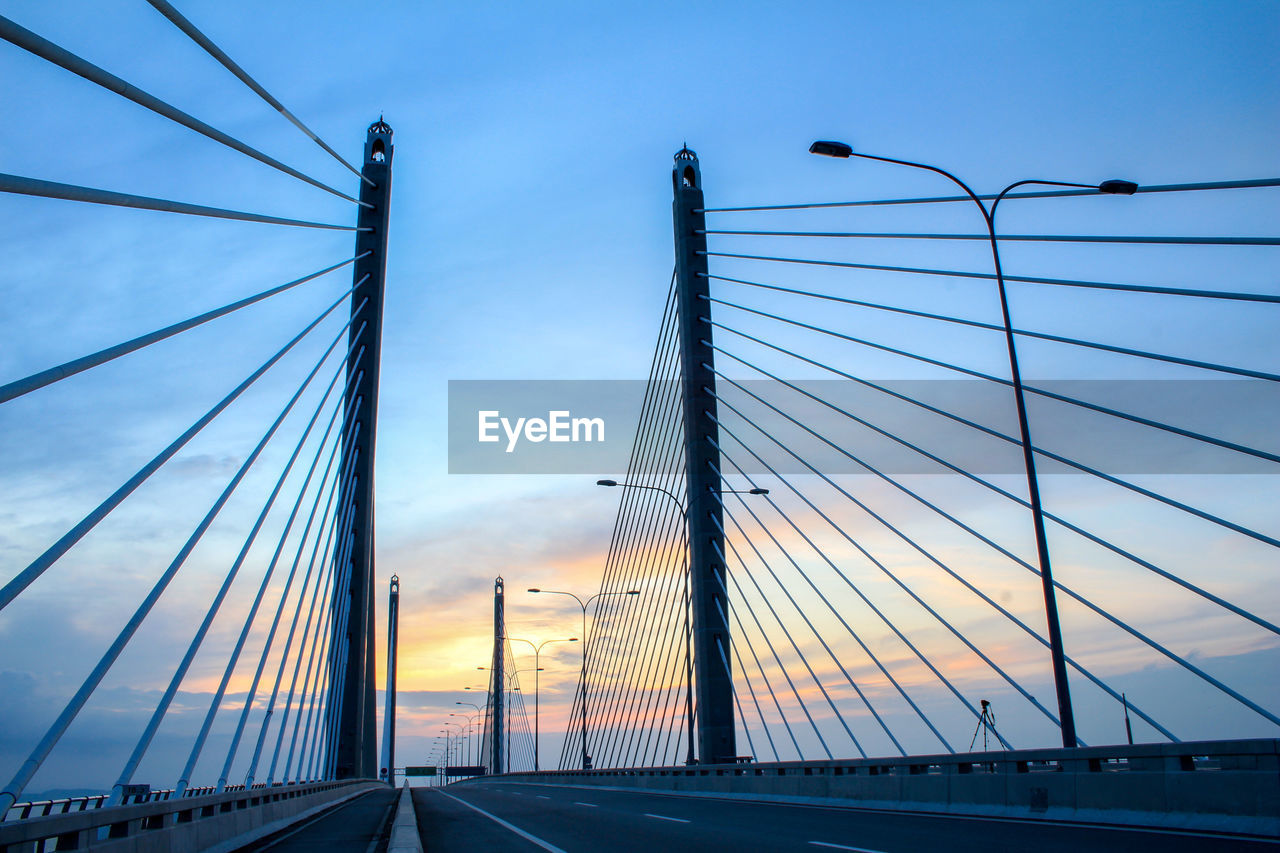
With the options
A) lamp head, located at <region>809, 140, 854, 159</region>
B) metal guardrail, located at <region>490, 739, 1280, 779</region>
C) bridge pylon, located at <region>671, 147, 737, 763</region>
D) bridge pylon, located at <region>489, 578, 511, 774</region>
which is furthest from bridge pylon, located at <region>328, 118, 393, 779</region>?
bridge pylon, located at <region>489, 578, 511, 774</region>

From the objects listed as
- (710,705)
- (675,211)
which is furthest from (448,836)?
(675,211)

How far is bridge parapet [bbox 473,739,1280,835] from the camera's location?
954 centimetres

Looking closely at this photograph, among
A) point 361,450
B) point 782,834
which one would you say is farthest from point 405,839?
point 361,450

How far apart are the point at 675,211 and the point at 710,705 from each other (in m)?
13.4

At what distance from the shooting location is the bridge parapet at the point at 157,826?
20.4 ft

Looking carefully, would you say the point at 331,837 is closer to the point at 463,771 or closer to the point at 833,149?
the point at 833,149

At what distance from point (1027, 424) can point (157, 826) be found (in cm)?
1281

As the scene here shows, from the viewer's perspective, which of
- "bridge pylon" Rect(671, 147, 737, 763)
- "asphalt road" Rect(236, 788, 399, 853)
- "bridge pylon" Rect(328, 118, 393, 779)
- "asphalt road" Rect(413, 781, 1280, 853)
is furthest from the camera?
"bridge pylon" Rect(328, 118, 393, 779)

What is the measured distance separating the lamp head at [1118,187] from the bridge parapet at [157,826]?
15162 mm

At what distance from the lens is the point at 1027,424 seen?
15.9 meters

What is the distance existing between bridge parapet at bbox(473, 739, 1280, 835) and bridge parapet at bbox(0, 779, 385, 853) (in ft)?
31.1

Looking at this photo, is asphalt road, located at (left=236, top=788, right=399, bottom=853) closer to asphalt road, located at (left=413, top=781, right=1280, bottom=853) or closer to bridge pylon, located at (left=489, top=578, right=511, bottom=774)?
asphalt road, located at (left=413, top=781, right=1280, bottom=853)

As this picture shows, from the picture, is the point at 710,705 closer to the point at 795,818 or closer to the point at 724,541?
the point at 724,541

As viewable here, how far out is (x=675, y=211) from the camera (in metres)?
28.8
